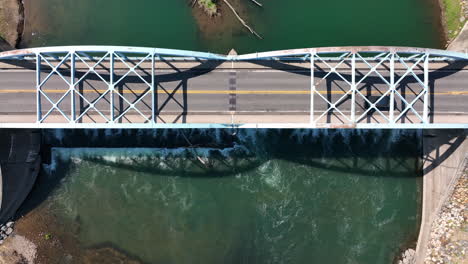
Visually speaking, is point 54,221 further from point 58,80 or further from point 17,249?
point 58,80

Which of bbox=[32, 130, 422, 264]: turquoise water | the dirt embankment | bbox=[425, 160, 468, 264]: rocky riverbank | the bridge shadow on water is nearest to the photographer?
Result: bbox=[425, 160, 468, 264]: rocky riverbank

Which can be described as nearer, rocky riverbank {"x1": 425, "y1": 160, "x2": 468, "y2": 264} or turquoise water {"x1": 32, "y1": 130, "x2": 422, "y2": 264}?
rocky riverbank {"x1": 425, "y1": 160, "x2": 468, "y2": 264}

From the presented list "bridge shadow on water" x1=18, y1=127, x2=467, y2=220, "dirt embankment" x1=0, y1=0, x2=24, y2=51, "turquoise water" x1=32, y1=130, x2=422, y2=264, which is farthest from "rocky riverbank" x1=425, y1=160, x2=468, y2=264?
"dirt embankment" x1=0, y1=0, x2=24, y2=51

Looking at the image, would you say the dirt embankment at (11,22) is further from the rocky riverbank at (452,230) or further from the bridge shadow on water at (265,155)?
the rocky riverbank at (452,230)

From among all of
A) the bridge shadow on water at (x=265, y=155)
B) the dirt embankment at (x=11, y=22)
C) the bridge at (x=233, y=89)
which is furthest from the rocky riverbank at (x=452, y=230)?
the dirt embankment at (x=11, y=22)

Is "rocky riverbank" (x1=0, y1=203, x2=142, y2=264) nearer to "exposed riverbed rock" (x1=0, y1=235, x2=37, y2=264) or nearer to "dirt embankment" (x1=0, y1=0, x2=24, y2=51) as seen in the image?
"exposed riverbed rock" (x1=0, y1=235, x2=37, y2=264)

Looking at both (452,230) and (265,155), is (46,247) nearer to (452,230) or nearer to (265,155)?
(265,155)
